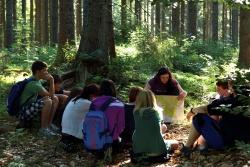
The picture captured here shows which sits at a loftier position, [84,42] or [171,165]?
[84,42]

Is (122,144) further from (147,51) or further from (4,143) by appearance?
(147,51)

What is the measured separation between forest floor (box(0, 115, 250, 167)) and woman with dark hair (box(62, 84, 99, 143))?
0.36m

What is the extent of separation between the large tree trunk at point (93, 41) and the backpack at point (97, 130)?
349 centimetres

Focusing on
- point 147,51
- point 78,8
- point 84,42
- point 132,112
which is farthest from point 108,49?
point 78,8

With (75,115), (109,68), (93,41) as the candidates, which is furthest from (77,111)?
(93,41)

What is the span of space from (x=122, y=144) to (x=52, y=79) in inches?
70.8

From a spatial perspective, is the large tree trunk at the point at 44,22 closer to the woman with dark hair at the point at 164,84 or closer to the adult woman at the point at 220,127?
the woman with dark hair at the point at 164,84

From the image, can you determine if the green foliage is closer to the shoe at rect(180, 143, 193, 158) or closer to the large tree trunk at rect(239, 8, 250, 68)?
the shoe at rect(180, 143, 193, 158)

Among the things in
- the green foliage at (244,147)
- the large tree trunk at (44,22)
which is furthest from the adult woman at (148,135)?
the large tree trunk at (44,22)

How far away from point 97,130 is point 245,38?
27.4 feet

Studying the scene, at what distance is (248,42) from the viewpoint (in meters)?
13.6

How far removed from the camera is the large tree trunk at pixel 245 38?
13.4m

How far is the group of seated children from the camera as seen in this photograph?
620cm

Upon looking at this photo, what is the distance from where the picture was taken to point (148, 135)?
6.30 metres
